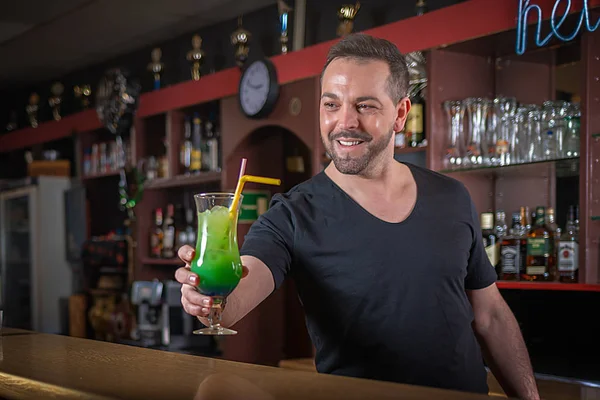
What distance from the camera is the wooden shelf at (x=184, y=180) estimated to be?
4.90 meters

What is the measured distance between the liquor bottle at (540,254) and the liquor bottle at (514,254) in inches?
1.8

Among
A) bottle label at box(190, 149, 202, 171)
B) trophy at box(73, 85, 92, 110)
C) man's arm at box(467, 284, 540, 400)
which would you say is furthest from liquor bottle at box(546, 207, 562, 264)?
trophy at box(73, 85, 92, 110)

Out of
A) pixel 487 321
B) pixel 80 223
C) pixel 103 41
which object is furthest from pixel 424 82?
pixel 80 223

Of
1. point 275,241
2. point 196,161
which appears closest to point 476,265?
point 275,241

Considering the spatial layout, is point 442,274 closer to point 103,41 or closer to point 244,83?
point 244,83

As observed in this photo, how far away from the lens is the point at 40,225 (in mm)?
6836

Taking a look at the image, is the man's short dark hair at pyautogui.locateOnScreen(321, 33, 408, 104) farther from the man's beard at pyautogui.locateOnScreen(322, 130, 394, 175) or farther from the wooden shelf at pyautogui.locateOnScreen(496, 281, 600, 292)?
the wooden shelf at pyautogui.locateOnScreen(496, 281, 600, 292)

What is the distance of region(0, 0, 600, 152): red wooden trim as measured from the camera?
309 centimetres

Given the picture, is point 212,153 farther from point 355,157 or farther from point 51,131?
point 355,157

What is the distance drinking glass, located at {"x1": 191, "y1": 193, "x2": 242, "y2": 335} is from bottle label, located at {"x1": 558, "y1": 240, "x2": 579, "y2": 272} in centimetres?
185

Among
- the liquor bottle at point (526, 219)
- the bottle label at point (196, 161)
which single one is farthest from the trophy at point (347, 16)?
the bottle label at point (196, 161)

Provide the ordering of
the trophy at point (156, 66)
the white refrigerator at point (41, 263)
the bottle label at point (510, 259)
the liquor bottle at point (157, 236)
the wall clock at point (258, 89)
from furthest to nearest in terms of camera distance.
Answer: the white refrigerator at point (41, 263) < the trophy at point (156, 66) < the liquor bottle at point (157, 236) < the wall clock at point (258, 89) < the bottle label at point (510, 259)

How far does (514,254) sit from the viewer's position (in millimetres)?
3211

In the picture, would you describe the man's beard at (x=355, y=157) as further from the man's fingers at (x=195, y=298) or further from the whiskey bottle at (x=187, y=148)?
the whiskey bottle at (x=187, y=148)
